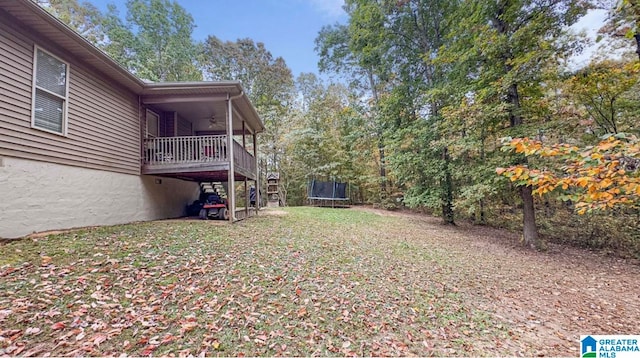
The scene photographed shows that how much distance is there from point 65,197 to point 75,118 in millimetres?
1757

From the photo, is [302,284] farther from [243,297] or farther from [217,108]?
[217,108]

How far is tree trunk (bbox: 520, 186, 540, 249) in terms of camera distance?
7.62 meters

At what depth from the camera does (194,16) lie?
2062cm

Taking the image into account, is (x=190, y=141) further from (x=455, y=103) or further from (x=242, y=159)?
(x=455, y=103)

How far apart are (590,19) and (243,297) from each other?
10264 millimetres

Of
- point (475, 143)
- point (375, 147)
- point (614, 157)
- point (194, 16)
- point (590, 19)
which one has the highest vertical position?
point (194, 16)

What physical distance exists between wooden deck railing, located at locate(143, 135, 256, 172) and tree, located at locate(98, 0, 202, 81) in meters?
11.1

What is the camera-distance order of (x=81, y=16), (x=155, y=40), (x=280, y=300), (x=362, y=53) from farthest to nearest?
(x=155, y=40)
(x=81, y=16)
(x=362, y=53)
(x=280, y=300)

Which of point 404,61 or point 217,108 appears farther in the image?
point 404,61

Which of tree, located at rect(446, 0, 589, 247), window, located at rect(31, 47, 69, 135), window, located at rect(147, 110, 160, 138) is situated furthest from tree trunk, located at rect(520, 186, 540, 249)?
window, located at rect(147, 110, 160, 138)

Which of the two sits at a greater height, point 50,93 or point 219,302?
point 50,93

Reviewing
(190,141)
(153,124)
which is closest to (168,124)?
(153,124)

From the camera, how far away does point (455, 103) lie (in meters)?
8.98

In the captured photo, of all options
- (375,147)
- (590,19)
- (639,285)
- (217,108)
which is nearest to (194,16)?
(217,108)
